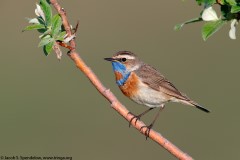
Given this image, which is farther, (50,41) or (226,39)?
(226,39)

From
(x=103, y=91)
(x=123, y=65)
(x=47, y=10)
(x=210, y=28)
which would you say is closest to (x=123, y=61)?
(x=123, y=65)

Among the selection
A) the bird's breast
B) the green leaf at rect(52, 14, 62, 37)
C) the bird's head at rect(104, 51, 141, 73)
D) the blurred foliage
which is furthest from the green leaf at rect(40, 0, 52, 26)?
the bird's head at rect(104, 51, 141, 73)

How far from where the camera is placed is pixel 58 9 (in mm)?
2945

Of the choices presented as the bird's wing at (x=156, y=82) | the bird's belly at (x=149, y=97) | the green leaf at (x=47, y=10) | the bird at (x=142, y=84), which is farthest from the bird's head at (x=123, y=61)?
the green leaf at (x=47, y=10)

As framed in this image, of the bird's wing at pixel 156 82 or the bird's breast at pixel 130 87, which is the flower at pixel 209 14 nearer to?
the bird's breast at pixel 130 87

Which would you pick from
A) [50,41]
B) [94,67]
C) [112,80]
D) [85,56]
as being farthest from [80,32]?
[50,41]

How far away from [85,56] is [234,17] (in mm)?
13797

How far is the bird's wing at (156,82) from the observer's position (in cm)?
646

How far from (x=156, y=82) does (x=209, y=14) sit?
13.9 feet

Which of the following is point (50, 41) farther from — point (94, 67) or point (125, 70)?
point (94, 67)

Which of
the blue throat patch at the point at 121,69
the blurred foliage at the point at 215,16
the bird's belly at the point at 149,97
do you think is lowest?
the bird's belly at the point at 149,97

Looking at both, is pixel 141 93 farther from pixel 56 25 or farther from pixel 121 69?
pixel 56 25

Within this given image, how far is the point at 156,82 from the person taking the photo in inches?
263

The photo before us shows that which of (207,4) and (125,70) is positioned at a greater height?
(207,4)
